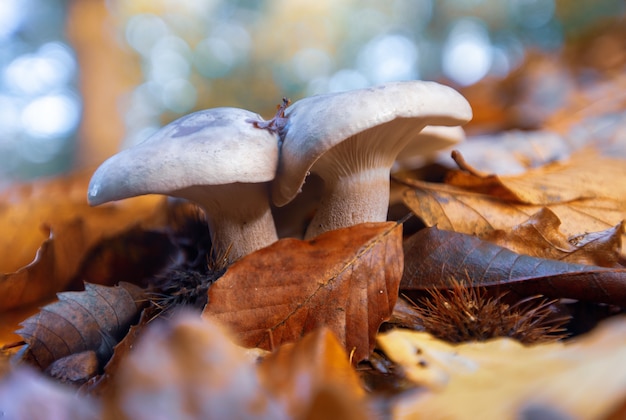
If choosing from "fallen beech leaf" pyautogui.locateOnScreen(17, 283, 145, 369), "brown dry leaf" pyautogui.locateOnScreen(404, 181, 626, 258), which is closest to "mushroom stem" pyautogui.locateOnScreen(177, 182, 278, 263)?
"fallen beech leaf" pyautogui.locateOnScreen(17, 283, 145, 369)

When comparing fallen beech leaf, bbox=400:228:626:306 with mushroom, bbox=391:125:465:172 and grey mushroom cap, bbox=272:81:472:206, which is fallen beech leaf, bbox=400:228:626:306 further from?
mushroom, bbox=391:125:465:172

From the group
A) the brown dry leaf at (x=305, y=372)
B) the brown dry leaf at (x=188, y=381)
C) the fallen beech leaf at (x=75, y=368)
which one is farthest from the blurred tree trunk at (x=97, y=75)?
the brown dry leaf at (x=188, y=381)

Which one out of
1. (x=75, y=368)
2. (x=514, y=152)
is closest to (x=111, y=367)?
(x=75, y=368)

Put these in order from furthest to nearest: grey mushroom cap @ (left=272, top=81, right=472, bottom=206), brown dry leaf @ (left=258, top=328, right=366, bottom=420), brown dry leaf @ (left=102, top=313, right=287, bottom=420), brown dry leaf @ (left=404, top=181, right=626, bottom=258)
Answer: brown dry leaf @ (left=404, top=181, right=626, bottom=258)
grey mushroom cap @ (left=272, top=81, right=472, bottom=206)
brown dry leaf @ (left=258, top=328, right=366, bottom=420)
brown dry leaf @ (left=102, top=313, right=287, bottom=420)

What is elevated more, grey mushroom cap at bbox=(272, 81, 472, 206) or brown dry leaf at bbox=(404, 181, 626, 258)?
grey mushroom cap at bbox=(272, 81, 472, 206)

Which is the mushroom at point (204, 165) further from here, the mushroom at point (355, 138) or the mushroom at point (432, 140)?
Answer: the mushroom at point (432, 140)

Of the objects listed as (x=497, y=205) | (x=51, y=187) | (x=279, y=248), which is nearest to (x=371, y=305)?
(x=279, y=248)

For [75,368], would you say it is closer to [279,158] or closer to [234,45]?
[279,158]
